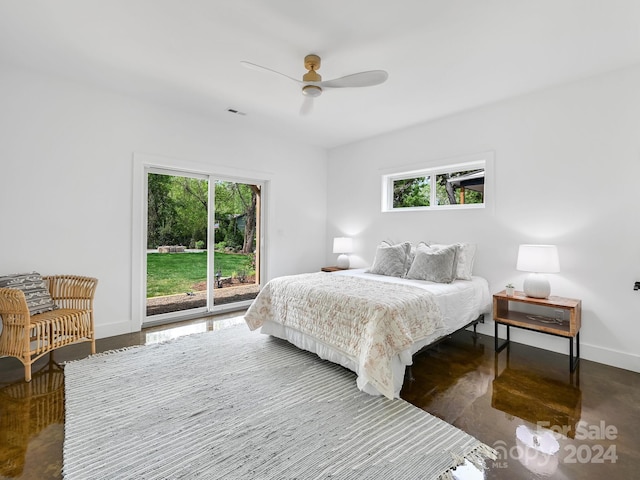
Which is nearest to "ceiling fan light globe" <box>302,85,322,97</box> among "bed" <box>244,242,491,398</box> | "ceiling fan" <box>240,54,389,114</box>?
"ceiling fan" <box>240,54,389,114</box>

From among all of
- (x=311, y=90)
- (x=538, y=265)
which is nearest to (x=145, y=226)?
(x=311, y=90)

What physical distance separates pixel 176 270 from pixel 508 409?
12.9ft

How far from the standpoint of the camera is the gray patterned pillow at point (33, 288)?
2744 mm

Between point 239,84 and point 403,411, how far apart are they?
3338 millimetres

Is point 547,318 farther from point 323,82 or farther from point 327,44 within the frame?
point 327,44

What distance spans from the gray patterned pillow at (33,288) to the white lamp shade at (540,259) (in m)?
4.57

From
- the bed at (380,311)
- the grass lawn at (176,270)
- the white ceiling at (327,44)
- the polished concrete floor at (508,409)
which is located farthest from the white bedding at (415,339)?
the white ceiling at (327,44)

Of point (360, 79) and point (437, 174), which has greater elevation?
point (360, 79)

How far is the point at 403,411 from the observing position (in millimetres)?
2092

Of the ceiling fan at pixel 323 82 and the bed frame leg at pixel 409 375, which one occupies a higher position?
the ceiling fan at pixel 323 82

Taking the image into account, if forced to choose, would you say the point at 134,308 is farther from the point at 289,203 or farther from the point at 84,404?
the point at 289,203

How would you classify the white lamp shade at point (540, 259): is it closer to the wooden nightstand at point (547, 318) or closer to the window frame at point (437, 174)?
the wooden nightstand at point (547, 318)

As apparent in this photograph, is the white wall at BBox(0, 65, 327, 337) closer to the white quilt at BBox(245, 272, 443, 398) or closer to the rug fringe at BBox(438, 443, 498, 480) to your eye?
the white quilt at BBox(245, 272, 443, 398)

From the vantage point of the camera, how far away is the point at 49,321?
8.52 feet
